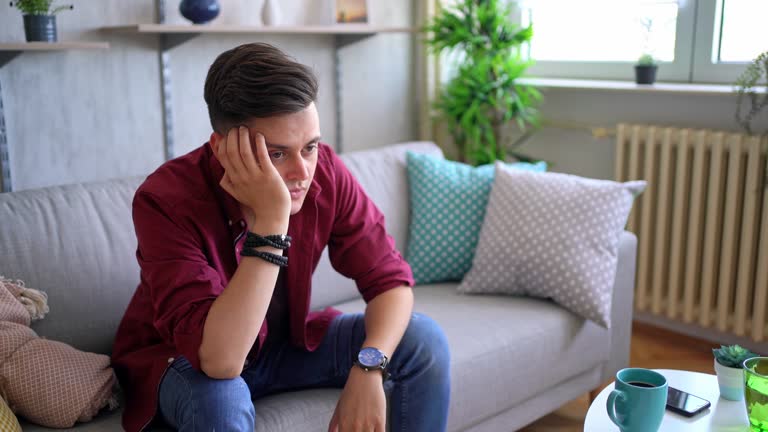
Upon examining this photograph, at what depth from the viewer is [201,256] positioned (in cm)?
130

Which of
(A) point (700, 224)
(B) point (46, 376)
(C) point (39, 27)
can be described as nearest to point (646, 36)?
(A) point (700, 224)

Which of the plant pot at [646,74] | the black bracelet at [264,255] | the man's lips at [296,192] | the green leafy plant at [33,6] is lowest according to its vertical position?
the black bracelet at [264,255]

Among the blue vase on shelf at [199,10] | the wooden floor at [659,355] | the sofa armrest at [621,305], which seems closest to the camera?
the sofa armrest at [621,305]

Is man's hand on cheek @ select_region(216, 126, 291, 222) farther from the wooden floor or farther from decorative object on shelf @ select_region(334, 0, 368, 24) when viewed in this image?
decorative object on shelf @ select_region(334, 0, 368, 24)

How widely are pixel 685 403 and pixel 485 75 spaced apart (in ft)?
5.97

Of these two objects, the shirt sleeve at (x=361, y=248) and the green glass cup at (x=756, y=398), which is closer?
the green glass cup at (x=756, y=398)

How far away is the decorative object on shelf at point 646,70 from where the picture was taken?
2746mm

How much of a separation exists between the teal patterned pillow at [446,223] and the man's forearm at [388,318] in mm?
673

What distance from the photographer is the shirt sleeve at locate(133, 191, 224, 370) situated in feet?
4.02

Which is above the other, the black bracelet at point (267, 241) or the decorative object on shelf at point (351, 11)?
the decorative object on shelf at point (351, 11)

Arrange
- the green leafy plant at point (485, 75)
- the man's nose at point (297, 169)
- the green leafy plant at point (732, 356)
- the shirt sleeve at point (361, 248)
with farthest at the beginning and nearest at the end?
1. the green leafy plant at point (485, 75)
2. the shirt sleeve at point (361, 248)
3. the green leafy plant at point (732, 356)
4. the man's nose at point (297, 169)

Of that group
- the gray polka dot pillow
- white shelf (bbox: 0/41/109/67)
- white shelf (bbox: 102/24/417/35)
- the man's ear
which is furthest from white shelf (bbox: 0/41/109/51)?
the gray polka dot pillow

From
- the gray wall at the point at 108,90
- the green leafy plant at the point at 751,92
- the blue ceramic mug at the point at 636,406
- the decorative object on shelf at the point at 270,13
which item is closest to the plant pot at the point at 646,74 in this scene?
the green leafy plant at the point at 751,92

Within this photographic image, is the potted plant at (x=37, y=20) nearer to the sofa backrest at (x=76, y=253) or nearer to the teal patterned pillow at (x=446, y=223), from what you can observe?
the sofa backrest at (x=76, y=253)
